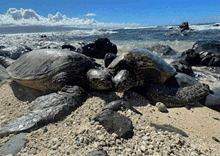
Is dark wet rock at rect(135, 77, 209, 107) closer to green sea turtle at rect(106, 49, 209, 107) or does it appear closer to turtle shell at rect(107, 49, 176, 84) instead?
green sea turtle at rect(106, 49, 209, 107)

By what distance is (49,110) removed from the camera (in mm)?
2867

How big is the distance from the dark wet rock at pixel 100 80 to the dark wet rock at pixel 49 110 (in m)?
0.31

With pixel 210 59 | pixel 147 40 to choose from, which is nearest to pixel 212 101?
pixel 210 59

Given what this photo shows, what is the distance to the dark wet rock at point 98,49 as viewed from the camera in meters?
9.54

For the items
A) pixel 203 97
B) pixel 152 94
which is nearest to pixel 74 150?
pixel 152 94

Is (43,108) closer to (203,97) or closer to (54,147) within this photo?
(54,147)

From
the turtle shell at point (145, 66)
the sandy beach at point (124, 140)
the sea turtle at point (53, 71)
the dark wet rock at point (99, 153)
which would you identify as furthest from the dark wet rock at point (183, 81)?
the dark wet rock at point (99, 153)

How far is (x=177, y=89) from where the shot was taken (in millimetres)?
4020

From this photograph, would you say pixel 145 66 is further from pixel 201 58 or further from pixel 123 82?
pixel 201 58

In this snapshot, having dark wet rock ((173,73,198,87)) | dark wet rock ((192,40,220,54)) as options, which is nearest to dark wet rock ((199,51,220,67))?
dark wet rock ((192,40,220,54))

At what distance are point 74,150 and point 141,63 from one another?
2652mm

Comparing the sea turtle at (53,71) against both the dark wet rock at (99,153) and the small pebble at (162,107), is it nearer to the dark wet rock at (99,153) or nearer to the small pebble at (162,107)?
the small pebble at (162,107)

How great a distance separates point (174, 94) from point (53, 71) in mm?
2839

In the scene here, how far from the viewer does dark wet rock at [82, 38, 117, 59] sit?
954 centimetres
